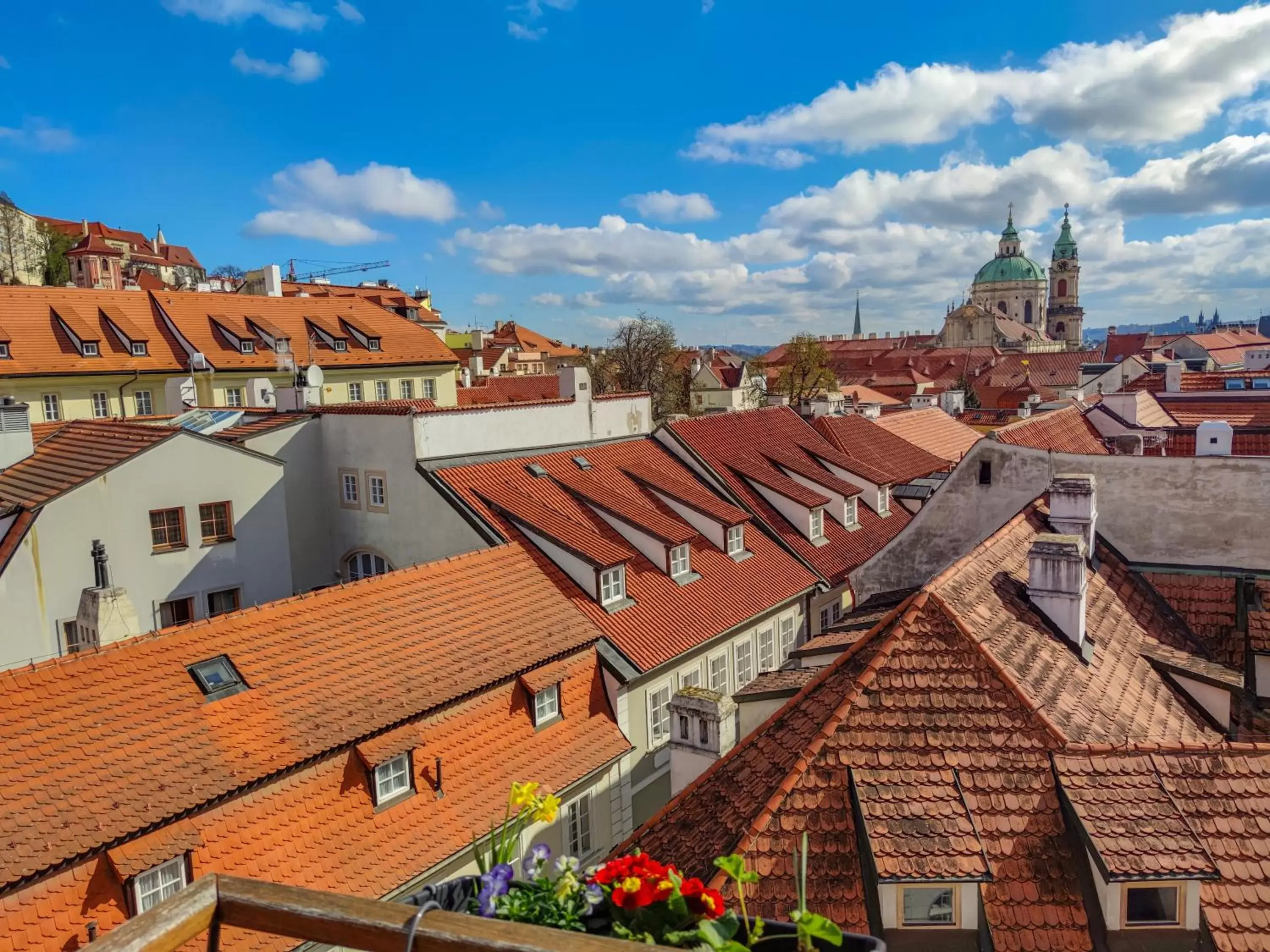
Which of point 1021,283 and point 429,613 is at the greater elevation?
point 1021,283

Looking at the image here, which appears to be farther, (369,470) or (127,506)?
(369,470)

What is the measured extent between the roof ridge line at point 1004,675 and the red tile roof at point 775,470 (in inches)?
461

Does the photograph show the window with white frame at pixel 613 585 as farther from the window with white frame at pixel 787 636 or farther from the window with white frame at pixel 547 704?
the window with white frame at pixel 787 636

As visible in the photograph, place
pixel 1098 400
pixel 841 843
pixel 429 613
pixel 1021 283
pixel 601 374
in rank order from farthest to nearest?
pixel 1021 283 → pixel 601 374 → pixel 1098 400 → pixel 429 613 → pixel 841 843

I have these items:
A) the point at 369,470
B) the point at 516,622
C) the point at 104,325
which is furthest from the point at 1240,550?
the point at 104,325

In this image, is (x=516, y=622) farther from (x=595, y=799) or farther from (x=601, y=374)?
(x=601, y=374)

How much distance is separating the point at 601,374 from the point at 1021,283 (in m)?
152

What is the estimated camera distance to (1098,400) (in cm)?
3027

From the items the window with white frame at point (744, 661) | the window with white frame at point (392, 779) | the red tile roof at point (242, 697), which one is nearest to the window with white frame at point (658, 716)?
the red tile roof at point (242, 697)

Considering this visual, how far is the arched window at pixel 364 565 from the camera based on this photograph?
20.6m

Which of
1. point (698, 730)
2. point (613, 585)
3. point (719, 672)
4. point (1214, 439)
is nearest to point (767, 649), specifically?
point (719, 672)

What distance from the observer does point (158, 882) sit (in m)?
9.70

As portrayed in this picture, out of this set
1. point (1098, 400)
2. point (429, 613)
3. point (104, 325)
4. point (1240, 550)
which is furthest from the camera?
point (104, 325)

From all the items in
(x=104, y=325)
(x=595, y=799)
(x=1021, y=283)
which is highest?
(x=1021, y=283)
